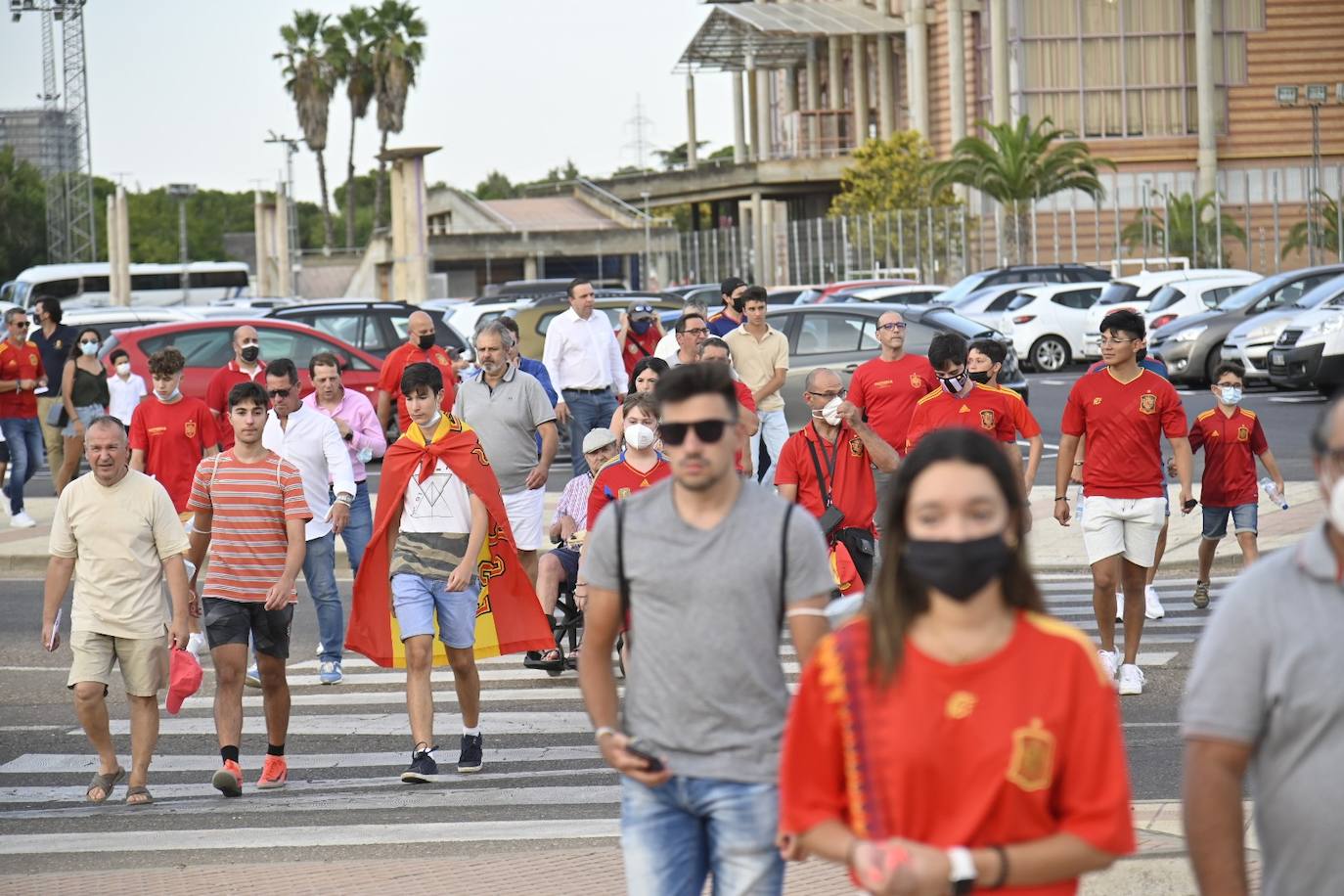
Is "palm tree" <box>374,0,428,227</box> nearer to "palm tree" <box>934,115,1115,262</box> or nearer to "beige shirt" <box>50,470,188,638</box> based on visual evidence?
"palm tree" <box>934,115,1115,262</box>

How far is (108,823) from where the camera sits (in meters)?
7.82

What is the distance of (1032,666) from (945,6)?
63475 millimetres

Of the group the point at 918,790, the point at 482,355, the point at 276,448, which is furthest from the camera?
the point at 482,355

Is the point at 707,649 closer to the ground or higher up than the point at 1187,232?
closer to the ground

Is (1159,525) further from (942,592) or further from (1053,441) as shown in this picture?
(1053,441)

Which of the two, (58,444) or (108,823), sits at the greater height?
(58,444)

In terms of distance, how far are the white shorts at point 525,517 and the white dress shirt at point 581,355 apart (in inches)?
137

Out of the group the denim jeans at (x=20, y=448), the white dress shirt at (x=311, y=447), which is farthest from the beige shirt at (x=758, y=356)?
the denim jeans at (x=20, y=448)

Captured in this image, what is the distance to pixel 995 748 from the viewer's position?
10.1 ft

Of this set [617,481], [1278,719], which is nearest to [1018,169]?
[617,481]

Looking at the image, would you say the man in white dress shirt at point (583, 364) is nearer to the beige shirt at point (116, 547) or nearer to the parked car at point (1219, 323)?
the beige shirt at point (116, 547)

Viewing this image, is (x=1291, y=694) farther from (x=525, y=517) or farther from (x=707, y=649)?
(x=525, y=517)

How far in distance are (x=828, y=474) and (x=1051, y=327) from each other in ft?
86.4

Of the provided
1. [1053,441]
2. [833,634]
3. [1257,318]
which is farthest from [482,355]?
[1257,318]
